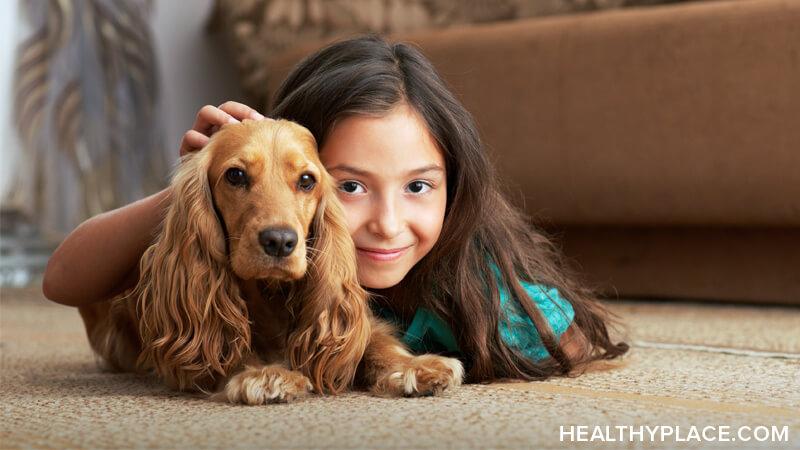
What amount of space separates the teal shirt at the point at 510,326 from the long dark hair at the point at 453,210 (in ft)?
0.05

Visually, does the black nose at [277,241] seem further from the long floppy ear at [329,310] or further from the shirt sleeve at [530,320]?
the shirt sleeve at [530,320]

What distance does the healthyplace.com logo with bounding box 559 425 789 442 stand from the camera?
0.92m

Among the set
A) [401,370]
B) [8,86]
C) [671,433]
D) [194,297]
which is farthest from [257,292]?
[8,86]

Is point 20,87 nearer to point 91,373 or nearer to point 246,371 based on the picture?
point 91,373

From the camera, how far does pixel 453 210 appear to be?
4.55 feet

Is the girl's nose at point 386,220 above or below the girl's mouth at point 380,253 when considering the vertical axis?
above

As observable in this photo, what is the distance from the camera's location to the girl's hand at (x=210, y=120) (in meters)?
1.27

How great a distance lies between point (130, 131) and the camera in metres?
3.31

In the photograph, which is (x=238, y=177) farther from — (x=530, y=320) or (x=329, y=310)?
(x=530, y=320)

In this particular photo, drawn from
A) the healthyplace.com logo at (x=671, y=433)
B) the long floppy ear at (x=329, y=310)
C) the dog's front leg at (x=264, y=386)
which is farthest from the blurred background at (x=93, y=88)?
the healthyplace.com logo at (x=671, y=433)

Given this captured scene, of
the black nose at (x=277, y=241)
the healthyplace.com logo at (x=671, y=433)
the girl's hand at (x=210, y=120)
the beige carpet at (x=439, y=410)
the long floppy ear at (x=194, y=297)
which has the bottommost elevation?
the beige carpet at (x=439, y=410)

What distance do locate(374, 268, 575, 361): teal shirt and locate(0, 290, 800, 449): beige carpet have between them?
0.09 metres

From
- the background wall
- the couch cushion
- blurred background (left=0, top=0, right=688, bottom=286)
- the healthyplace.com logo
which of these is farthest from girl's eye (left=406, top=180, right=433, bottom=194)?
the background wall

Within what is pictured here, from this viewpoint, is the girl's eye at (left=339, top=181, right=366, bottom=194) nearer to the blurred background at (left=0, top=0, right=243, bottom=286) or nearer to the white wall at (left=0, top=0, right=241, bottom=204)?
the blurred background at (left=0, top=0, right=243, bottom=286)
